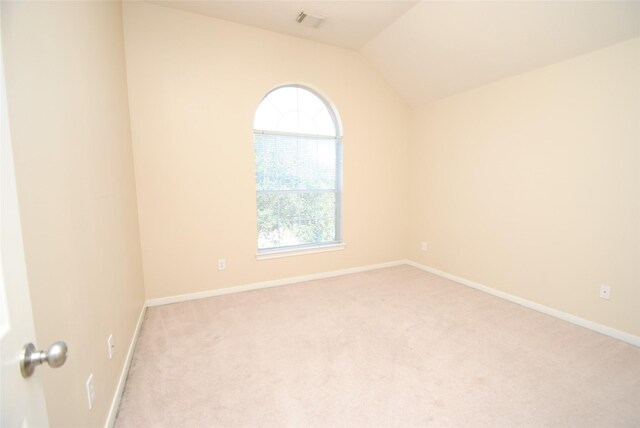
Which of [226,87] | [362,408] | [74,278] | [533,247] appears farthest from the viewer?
[226,87]

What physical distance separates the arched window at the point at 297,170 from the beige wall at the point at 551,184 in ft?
4.75

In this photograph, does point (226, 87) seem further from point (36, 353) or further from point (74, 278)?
point (36, 353)

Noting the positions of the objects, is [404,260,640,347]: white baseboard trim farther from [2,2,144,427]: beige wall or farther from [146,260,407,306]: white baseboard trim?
[2,2,144,427]: beige wall

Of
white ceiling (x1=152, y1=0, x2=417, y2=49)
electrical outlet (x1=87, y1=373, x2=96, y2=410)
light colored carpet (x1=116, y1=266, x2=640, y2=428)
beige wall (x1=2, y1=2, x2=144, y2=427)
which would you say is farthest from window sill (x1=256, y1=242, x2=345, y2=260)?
white ceiling (x1=152, y1=0, x2=417, y2=49)

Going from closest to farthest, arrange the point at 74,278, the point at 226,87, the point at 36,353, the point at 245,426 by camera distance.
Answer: the point at 36,353, the point at 74,278, the point at 245,426, the point at 226,87

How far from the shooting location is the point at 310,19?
113 inches

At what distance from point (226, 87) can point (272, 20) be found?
2.79ft

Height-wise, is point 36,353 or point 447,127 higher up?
point 447,127

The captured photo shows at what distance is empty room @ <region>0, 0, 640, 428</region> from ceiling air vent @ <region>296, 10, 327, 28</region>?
31 mm

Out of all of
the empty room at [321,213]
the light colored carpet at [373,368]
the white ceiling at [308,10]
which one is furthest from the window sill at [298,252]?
the white ceiling at [308,10]

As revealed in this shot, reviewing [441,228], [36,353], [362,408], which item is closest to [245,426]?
[362,408]

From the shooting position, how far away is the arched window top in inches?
128

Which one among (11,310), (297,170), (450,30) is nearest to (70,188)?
(11,310)

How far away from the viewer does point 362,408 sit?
59.6 inches
